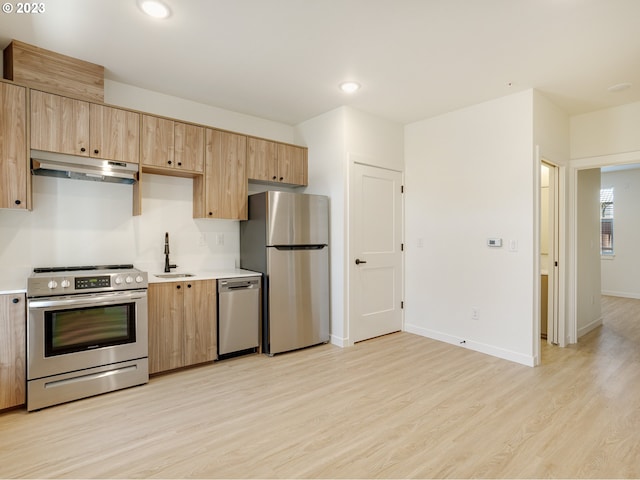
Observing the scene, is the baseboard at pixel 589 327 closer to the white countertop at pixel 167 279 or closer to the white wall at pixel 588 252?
the white wall at pixel 588 252

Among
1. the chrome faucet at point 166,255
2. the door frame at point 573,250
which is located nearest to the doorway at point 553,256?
the door frame at point 573,250

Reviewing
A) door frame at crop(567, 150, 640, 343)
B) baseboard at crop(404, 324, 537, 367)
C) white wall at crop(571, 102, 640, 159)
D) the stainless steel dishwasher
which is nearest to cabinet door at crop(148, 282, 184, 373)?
the stainless steel dishwasher

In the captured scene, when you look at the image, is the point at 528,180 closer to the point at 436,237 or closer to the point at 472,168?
the point at 472,168

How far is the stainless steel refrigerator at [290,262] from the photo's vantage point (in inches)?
141

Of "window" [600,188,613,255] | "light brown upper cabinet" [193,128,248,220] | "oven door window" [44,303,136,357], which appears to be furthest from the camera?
"window" [600,188,613,255]

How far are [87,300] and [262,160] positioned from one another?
2.12 meters

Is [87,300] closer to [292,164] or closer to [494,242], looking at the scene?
[292,164]

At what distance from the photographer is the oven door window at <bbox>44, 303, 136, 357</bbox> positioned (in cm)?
251

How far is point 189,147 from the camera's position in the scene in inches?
132

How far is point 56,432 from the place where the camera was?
219 centimetres

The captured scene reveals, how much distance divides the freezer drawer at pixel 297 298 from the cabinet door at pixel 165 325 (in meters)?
0.86

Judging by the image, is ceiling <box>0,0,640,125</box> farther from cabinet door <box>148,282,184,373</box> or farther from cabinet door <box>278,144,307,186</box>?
cabinet door <box>148,282,184,373</box>

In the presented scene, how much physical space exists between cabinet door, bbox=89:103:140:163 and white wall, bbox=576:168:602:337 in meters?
4.75

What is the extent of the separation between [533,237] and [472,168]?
96 cm
